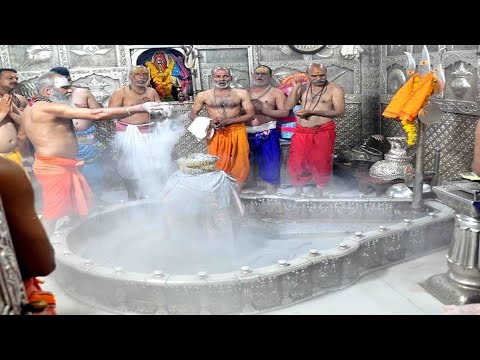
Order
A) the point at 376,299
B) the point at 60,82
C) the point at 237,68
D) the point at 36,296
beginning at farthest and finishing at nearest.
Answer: the point at 237,68
the point at 60,82
the point at 376,299
the point at 36,296

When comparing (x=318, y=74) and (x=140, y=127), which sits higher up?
(x=318, y=74)

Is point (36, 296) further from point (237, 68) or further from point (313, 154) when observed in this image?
point (237, 68)

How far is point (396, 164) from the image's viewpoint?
604 centimetres

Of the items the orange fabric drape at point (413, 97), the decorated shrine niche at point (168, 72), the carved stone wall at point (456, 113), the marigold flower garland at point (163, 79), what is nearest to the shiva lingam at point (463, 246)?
the orange fabric drape at point (413, 97)

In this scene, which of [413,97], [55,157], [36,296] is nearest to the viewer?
[36,296]

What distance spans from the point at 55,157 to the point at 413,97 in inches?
153

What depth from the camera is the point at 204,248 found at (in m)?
4.76

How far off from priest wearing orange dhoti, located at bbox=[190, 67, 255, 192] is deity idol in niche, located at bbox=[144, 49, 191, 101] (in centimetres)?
188

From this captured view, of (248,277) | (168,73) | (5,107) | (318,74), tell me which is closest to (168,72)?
(168,73)

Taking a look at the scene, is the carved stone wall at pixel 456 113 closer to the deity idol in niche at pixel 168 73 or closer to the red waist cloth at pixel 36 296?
the deity idol in niche at pixel 168 73

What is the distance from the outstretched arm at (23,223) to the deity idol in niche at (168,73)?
6.68 m

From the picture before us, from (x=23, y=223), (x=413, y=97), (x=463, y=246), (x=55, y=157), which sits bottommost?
(x=463, y=246)

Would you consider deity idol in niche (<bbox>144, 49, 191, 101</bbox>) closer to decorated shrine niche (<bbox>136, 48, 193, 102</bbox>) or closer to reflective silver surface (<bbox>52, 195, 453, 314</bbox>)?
decorated shrine niche (<bbox>136, 48, 193, 102</bbox>)

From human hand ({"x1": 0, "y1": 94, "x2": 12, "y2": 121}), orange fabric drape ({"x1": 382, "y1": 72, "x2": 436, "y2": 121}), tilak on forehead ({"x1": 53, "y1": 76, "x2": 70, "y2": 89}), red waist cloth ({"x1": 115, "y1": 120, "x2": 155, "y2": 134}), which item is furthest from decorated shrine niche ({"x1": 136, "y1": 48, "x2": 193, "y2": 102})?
orange fabric drape ({"x1": 382, "y1": 72, "x2": 436, "y2": 121})
